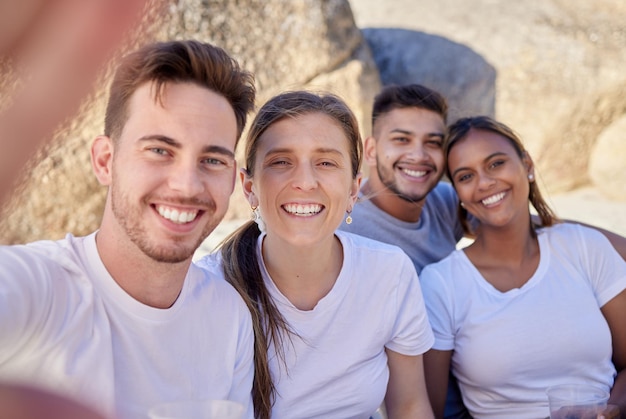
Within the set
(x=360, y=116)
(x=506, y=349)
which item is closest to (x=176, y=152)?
(x=506, y=349)

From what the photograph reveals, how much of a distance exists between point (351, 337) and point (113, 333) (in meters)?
0.84

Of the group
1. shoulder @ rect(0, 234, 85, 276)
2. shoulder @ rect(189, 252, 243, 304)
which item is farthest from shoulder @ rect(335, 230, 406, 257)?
shoulder @ rect(0, 234, 85, 276)

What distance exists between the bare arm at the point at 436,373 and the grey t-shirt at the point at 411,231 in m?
0.62

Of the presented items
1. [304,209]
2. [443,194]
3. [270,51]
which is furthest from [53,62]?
[270,51]

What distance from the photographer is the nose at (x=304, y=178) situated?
2.16 m

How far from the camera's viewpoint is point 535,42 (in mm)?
7797

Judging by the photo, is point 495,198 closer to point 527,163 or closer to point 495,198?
point 495,198

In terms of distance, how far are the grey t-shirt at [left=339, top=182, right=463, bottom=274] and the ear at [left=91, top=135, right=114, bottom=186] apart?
5.53 ft

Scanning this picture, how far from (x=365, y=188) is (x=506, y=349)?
138 centimetres

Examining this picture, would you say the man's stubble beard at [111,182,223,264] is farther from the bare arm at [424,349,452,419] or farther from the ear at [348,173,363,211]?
the bare arm at [424,349,452,419]

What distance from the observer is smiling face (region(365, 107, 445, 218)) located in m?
3.34

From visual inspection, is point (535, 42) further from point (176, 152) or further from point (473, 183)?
Result: point (176, 152)

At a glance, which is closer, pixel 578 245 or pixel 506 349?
pixel 506 349

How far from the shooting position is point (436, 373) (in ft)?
8.63
